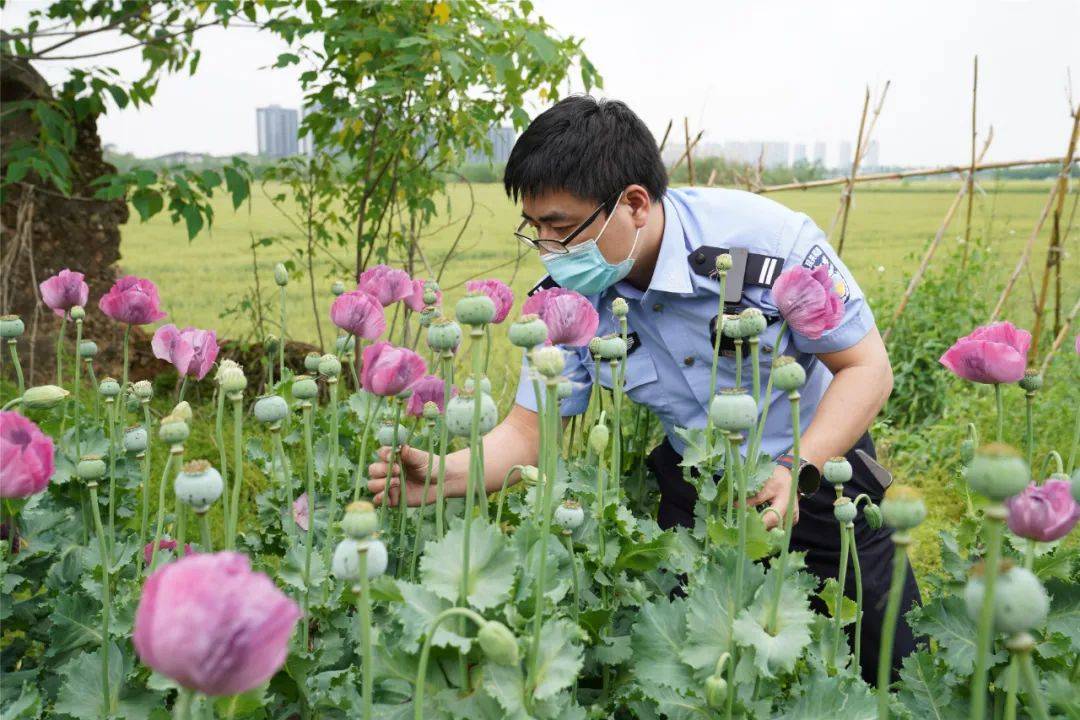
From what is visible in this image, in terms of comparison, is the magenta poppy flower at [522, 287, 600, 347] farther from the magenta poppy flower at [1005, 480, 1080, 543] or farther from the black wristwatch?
the magenta poppy flower at [1005, 480, 1080, 543]

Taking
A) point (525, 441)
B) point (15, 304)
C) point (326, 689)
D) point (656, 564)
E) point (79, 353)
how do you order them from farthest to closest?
1. point (15, 304)
2. point (525, 441)
3. point (79, 353)
4. point (656, 564)
5. point (326, 689)

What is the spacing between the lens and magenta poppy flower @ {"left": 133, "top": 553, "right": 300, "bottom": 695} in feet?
1.42

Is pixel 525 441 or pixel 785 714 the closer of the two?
pixel 785 714

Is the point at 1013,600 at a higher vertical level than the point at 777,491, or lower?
higher

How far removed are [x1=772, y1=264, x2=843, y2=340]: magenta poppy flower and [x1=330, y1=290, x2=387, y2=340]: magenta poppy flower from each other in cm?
46

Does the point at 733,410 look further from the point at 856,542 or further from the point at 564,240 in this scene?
the point at 856,542

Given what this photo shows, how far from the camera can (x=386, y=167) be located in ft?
9.39

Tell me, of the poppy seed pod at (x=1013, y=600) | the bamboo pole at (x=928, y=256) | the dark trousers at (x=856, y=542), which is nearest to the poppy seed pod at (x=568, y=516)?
the poppy seed pod at (x=1013, y=600)

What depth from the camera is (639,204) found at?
1.62m

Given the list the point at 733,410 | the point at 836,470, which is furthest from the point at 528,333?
the point at 836,470

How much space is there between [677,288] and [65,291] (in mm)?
962

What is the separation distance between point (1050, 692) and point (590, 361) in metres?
1.07

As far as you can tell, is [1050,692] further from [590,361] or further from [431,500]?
[590,361]

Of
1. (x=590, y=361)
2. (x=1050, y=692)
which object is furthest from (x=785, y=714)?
(x=590, y=361)
